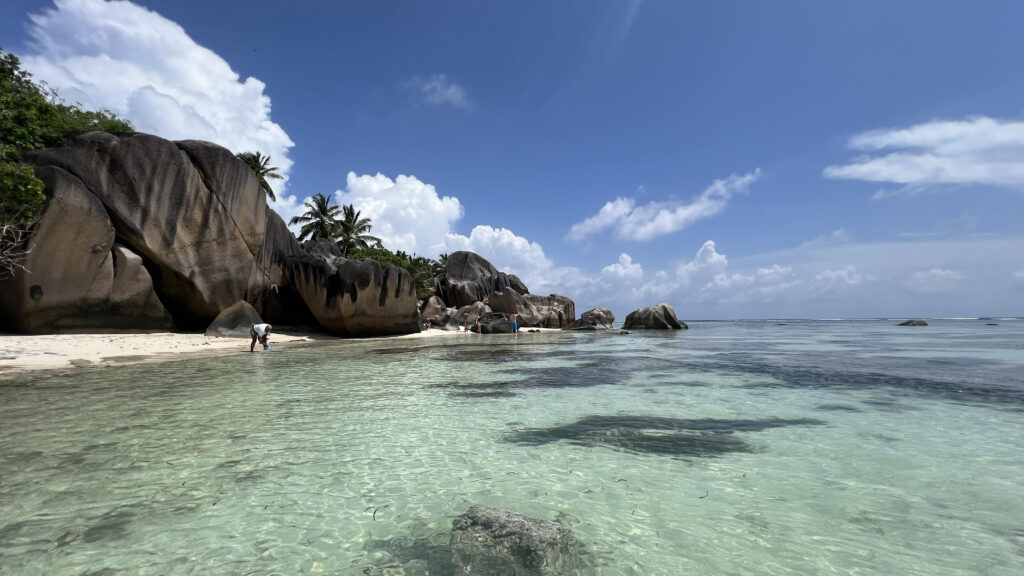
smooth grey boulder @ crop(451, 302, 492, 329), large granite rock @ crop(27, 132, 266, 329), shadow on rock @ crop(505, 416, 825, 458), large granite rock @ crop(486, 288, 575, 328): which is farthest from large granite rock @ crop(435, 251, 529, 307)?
shadow on rock @ crop(505, 416, 825, 458)

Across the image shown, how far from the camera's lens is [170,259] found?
2036 cm

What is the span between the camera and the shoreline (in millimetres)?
11578

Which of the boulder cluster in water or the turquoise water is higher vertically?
the boulder cluster in water

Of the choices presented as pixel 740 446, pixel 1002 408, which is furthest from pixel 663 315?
pixel 740 446

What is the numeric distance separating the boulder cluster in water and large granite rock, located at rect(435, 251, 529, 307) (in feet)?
81.1

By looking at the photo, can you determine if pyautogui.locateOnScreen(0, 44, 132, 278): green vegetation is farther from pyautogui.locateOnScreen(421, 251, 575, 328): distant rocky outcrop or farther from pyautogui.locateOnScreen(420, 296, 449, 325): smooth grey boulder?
pyautogui.locateOnScreen(421, 251, 575, 328): distant rocky outcrop

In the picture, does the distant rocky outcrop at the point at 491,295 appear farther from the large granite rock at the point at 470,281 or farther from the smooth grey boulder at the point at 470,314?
the smooth grey boulder at the point at 470,314

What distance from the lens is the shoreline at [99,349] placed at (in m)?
11.6

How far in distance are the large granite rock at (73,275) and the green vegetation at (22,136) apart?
0.58m

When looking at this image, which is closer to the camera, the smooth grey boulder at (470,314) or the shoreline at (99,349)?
the shoreline at (99,349)

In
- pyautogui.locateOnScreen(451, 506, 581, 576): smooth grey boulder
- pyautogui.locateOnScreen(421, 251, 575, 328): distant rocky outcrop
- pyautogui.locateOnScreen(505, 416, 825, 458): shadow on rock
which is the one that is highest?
pyautogui.locateOnScreen(421, 251, 575, 328): distant rocky outcrop

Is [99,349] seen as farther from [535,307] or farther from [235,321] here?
[535,307]

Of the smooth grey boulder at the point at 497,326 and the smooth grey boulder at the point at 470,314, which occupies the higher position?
the smooth grey boulder at the point at 470,314

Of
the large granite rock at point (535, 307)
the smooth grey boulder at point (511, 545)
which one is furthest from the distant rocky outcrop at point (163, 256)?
the large granite rock at point (535, 307)
